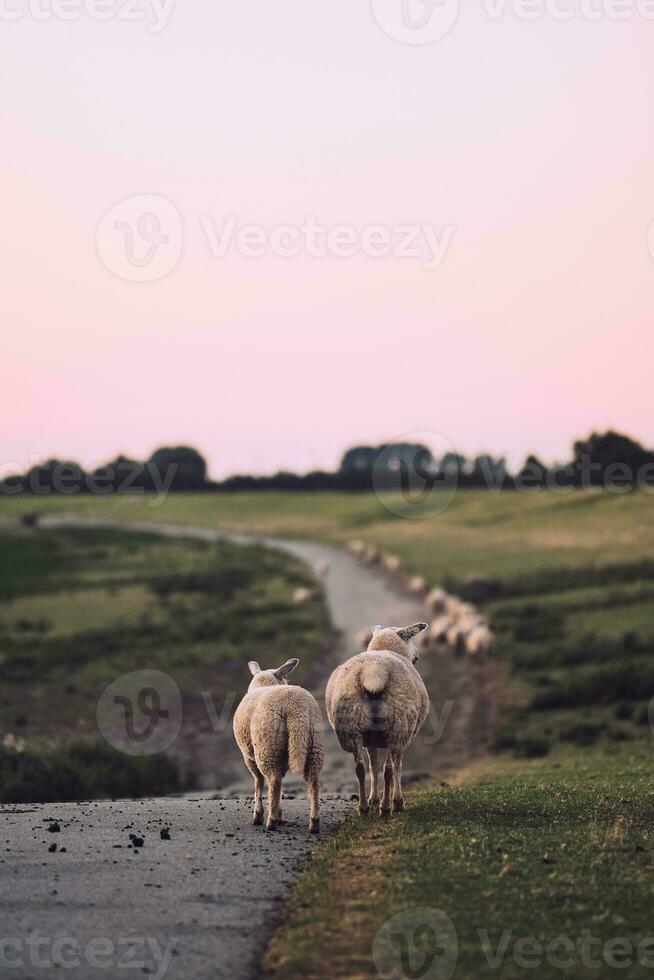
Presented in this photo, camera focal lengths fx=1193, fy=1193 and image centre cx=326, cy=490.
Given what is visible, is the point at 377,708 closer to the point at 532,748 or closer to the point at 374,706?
the point at 374,706

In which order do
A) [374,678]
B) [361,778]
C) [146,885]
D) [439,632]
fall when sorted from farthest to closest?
[439,632]
[361,778]
[374,678]
[146,885]

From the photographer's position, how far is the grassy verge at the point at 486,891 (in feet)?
27.3

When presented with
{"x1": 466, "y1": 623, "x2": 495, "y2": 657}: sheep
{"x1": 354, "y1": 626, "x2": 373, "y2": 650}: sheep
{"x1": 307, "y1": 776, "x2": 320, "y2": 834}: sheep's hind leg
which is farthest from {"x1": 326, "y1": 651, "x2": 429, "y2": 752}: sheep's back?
{"x1": 466, "y1": 623, "x2": 495, "y2": 657}: sheep

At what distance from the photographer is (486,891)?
960 cm

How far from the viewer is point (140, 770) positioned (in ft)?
75.9

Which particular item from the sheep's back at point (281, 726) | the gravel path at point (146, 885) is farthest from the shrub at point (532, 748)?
the sheep's back at point (281, 726)

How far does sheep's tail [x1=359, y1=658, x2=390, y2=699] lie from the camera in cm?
1235

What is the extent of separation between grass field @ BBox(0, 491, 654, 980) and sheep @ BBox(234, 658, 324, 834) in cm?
75

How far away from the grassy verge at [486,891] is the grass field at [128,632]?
32.6 ft

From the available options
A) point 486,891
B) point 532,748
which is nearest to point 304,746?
point 486,891

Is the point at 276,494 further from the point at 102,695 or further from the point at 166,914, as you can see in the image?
the point at 166,914

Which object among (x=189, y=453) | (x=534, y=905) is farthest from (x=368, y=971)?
(x=189, y=453)

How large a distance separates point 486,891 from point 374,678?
10.4 feet

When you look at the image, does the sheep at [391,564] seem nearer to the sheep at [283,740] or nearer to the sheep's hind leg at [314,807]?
the sheep at [283,740]
